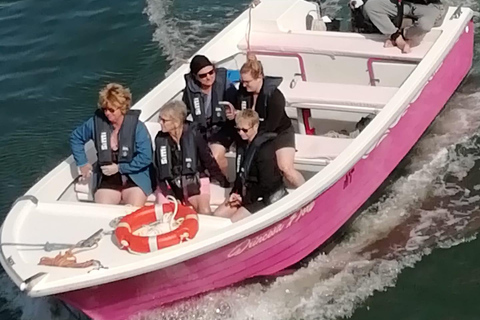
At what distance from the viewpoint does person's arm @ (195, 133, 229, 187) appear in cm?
556

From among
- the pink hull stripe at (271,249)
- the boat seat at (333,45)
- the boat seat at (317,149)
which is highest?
the boat seat at (333,45)

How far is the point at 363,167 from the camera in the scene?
19.6 ft

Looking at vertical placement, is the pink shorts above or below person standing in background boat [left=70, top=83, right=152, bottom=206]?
below

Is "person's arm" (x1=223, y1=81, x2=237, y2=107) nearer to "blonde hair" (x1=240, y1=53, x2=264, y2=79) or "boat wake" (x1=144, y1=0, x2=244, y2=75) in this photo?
"blonde hair" (x1=240, y1=53, x2=264, y2=79)

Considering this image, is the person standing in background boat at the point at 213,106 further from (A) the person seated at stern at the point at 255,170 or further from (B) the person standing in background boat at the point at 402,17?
(B) the person standing in background boat at the point at 402,17

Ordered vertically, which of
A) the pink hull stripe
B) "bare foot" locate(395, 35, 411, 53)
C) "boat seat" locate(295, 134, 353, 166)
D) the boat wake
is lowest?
the boat wake

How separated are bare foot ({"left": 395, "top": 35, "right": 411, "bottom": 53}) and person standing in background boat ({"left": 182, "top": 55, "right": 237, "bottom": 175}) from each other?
1.68m

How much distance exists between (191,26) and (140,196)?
4.45 m

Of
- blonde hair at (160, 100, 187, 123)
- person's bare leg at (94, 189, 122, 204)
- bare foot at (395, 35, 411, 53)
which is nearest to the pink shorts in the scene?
person's bare leg at (94, 189, 122, 204)

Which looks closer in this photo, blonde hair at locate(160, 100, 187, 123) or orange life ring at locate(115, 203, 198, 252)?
orange life ring at locate(115, 203, 198, 252)

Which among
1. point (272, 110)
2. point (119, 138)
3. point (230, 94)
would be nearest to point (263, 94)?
point (272, 110)

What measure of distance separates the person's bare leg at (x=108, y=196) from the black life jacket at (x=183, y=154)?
0.37 m

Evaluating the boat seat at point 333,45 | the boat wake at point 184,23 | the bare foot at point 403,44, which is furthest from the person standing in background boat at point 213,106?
the boat wake at point 184,23

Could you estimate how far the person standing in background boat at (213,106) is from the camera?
5969 mm
